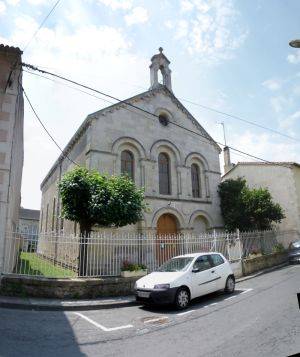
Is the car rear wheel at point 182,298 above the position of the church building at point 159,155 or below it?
below

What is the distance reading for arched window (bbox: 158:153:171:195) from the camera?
18469 mm

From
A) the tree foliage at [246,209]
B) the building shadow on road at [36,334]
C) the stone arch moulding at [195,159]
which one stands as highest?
the stone arch moulding at [195,159]

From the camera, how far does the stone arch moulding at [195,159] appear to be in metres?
19.7

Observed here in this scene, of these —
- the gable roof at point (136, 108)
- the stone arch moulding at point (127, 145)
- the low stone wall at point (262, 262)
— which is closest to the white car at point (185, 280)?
the low stone wall at point (262, 262)

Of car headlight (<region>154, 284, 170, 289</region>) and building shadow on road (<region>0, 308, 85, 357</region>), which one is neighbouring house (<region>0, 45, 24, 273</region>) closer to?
building shadow on road (<region>0, 308, 85, 357</region>)

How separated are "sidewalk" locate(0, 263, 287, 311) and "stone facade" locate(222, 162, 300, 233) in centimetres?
1615

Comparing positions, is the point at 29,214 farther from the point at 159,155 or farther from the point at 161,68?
the point at 159,155

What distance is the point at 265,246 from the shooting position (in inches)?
727

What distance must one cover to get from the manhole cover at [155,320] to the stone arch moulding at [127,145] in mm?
9798

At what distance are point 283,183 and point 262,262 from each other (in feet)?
28.9

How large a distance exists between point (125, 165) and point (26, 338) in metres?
11.7

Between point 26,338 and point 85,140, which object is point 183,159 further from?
point 26,338

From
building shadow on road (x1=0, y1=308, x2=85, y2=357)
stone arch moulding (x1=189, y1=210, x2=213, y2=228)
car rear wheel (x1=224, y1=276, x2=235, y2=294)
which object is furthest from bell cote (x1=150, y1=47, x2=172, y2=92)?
building shadow on road (x1=0, y1=308, x2=85, y2=357)

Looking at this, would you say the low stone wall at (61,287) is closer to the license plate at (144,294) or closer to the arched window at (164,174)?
the license plate at (144,294)
